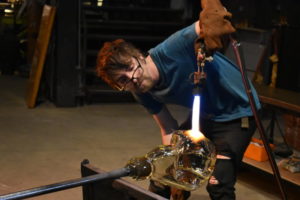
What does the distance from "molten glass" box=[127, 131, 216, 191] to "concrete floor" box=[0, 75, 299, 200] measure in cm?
201

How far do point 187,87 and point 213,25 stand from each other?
0.44 metres

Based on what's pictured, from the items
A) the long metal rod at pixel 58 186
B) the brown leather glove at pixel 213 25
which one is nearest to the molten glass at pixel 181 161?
the long metal rod at pixel 58 186

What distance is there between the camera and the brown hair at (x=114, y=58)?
2156mm

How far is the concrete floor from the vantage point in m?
4.01

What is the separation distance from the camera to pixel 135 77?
2.20m

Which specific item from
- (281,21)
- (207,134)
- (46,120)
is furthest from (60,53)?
(207,134)

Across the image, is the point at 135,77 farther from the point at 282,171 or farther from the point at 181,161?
the point at 282,171

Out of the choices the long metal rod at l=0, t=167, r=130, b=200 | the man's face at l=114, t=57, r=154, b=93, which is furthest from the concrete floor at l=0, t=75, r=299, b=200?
the long metal rod at l=0, t=167, r=130, b=200

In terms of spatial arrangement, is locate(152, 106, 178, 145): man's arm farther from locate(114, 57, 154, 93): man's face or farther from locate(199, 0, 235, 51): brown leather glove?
locate(199, 0, 235, 51): brown leather glove

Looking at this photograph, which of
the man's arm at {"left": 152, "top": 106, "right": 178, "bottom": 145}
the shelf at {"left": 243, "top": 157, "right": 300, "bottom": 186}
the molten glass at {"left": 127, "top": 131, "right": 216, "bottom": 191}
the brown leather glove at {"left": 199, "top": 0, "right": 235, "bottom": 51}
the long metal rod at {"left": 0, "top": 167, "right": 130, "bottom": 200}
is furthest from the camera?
the shelf at {"left": 243, "top": 157, "right": 300, "bottom": 186}

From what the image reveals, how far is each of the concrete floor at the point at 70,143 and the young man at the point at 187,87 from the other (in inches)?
51.4

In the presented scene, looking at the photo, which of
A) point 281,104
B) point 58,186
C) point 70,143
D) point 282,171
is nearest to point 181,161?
point 58,186

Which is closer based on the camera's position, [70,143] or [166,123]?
[166,123]

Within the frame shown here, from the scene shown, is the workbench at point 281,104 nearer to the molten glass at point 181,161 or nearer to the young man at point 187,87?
the young man at point 187,87
